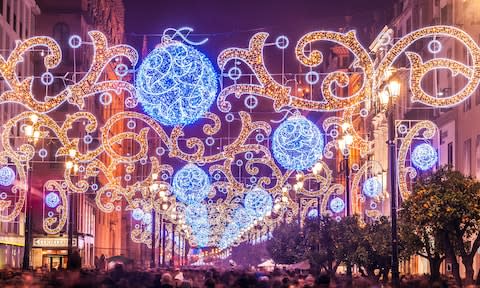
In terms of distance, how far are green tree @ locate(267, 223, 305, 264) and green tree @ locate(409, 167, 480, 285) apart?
1291 inches

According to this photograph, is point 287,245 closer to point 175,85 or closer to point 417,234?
point 417,234

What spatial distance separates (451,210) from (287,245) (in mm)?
40181

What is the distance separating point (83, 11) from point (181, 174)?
51.9 metres

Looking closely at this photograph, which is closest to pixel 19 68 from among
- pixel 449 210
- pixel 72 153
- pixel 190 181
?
pixel 190 181

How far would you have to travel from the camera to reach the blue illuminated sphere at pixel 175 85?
2866cm

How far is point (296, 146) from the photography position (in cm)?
3903

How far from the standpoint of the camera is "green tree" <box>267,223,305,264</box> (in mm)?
68062

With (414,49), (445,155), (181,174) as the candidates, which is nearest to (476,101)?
(445,155)

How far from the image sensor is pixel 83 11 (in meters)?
96.7

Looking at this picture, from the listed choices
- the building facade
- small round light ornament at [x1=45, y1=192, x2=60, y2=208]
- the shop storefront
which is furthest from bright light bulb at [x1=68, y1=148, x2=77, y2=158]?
small round light ornament at [x1=45, y1=192, x2=60, y2=208]

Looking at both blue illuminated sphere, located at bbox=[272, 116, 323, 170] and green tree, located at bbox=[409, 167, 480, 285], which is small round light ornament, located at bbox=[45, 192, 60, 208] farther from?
green tree, located at bbox=[409, 167, 480, 285]

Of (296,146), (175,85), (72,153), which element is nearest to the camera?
(175,85)

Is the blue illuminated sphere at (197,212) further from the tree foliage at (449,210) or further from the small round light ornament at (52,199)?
the tree foliage at (449,210)

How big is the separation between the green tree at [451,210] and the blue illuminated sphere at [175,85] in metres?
7.95
